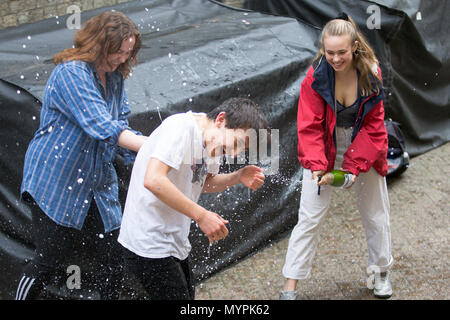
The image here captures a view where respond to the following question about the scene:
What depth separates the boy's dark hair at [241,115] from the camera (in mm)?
2787

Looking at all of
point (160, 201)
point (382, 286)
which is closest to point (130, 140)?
point (160, 201)

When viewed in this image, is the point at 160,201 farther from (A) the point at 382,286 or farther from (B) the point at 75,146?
(A) the point at 382,286

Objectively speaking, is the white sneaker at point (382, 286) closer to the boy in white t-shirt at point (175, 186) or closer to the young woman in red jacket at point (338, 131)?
the young woman in red jacket at point (338, 131)

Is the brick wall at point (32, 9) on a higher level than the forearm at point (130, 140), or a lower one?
lower

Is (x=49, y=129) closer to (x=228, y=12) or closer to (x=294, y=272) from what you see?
(x=294, y=272)

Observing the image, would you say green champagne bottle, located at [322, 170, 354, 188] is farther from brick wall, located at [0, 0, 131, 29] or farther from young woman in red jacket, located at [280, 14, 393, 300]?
brick wall, located at [0, 0, 131, 29]

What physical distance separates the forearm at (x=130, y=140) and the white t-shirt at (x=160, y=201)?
0.48 ft

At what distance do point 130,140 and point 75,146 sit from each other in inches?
12.3

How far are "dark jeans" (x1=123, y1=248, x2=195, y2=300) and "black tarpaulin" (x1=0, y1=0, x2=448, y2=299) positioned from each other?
2.60 feet

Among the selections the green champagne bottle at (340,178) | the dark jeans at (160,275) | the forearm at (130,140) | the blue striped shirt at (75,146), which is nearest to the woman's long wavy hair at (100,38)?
the blue striped shirt at (75,146)

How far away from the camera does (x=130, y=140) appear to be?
3.09 meters

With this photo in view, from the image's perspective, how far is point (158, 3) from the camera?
5848 millimetres

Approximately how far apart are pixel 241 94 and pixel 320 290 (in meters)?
1.40
